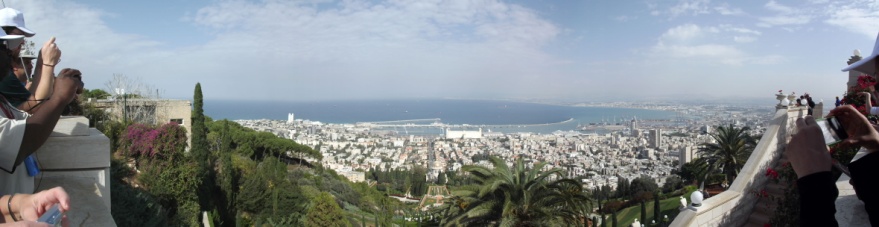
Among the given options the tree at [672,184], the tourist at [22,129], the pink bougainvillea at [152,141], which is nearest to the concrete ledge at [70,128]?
the tourist at [22,129]

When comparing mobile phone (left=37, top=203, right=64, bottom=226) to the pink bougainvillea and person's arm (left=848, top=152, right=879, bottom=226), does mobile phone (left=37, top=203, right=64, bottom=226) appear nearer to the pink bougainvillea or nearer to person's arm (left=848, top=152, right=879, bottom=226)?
person's arm (left=848, top=152, right=879, bottom=226)

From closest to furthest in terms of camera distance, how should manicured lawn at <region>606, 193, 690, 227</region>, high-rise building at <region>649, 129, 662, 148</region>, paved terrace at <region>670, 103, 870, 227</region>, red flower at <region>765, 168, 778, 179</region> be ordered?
paved terrace at <region>670, 103, 870, 227</region>, red flower at <region>765, 168, 778, 179</region>, manicured lawn at <region>606, 193, 690, 227</region>, high-rise building at <region>649, 129, 662, 148</region>

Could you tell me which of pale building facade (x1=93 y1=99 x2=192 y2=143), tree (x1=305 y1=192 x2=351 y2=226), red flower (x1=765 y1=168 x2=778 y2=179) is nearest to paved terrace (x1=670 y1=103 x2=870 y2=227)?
red flower (x1=765 y1=168 x2=778 y2=179)

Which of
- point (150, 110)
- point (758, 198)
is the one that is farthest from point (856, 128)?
point (150, 110)

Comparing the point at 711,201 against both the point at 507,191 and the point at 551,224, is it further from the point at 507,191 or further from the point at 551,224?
the point at 507,191

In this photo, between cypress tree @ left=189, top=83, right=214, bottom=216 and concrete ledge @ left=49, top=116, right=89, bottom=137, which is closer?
concrete ledge @ left=49, top=116, right=89, bottom=137

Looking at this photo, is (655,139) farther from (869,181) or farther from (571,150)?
(869,181)

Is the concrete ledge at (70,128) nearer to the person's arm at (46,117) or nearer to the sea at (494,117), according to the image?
the person's arm at (46,117)
